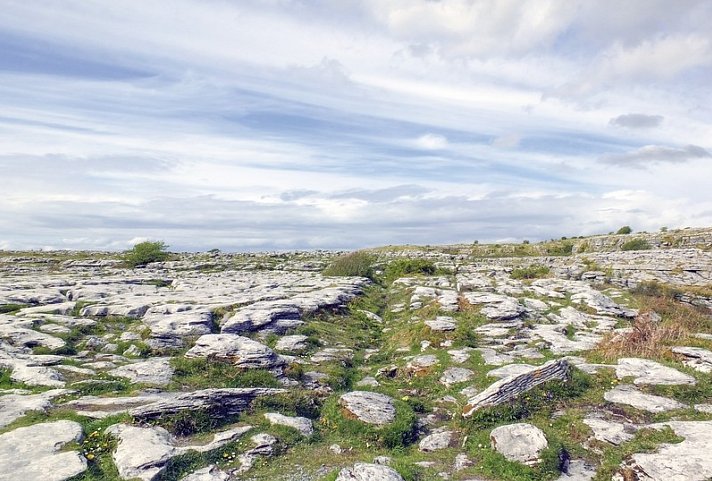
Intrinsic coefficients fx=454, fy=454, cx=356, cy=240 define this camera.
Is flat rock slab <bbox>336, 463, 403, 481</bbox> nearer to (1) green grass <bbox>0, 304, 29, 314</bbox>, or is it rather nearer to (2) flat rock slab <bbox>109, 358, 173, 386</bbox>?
(2) flat rock slab <bbox>109, 358, 173, 386</bbox>

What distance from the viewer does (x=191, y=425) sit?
16.2 metres

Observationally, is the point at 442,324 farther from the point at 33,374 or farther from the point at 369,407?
the point at 33,374

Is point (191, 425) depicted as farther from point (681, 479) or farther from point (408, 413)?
point (681, 479)

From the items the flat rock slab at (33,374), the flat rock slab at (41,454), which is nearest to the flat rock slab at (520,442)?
the flat rock slab at (41,454)

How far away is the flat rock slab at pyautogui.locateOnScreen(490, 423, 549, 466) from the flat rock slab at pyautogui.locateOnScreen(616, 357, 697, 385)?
6.84 m

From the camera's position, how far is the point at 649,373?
1975 cm

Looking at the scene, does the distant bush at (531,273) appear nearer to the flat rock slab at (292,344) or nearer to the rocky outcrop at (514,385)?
the flat rock slab at (292,344)

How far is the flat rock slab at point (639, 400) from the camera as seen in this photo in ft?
55.7

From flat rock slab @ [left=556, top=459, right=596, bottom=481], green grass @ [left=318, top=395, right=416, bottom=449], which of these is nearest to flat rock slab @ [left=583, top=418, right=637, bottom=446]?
flat rock slab @ [left=556, top=459, right=596, bottom=481]

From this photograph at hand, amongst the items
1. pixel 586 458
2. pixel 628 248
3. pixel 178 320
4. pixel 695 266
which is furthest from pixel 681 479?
pixel 628 248

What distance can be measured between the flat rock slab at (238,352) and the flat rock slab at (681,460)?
50.7 ft

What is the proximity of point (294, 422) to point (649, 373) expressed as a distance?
15.3 m

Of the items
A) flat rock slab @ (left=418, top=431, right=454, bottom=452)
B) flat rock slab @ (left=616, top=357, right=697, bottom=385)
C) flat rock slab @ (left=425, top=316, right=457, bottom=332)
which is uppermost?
flat rock slab @ (left=616, top=357, right=697, bottom=385)

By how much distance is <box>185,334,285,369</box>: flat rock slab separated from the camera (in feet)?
73.0
